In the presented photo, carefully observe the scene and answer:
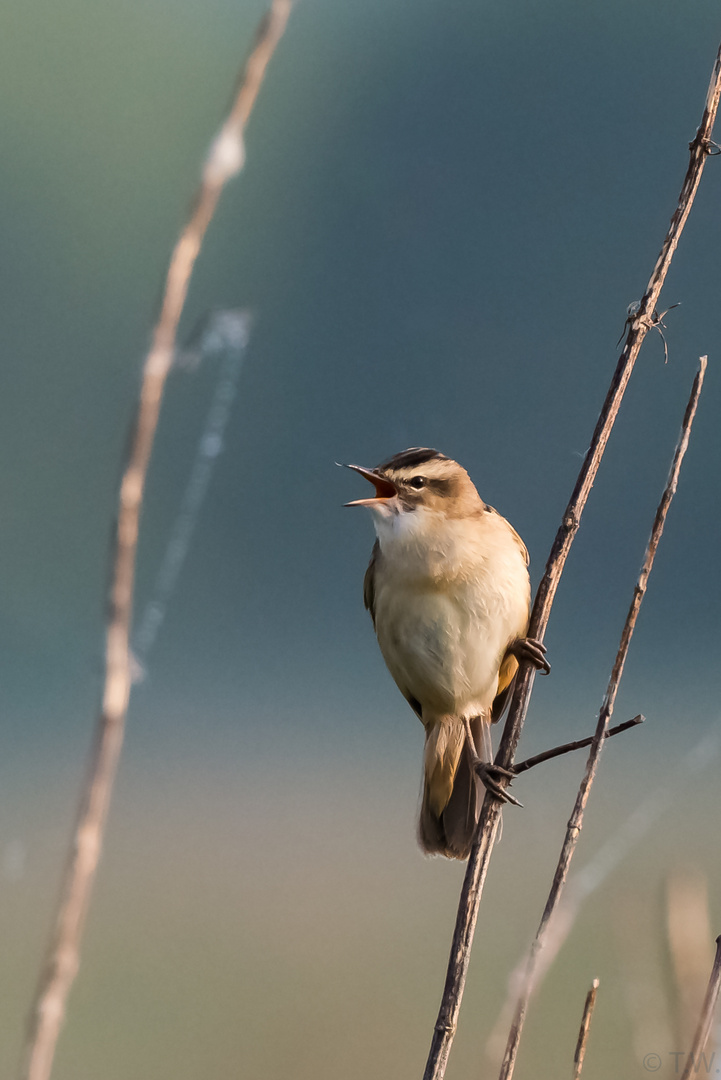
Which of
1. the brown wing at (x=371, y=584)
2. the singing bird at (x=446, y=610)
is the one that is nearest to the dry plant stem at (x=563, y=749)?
the singing bird at (x=446, y=610)

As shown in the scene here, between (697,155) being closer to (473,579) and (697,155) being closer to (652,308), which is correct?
(652,308)

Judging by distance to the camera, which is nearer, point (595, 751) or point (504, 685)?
point (595, 751)

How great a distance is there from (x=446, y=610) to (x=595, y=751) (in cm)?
51

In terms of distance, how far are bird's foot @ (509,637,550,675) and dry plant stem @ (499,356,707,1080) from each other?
0.21m

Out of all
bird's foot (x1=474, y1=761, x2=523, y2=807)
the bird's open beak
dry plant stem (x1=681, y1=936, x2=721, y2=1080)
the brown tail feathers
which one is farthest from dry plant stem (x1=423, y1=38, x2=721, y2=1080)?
the brown tail feathers

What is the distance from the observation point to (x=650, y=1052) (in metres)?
0.69

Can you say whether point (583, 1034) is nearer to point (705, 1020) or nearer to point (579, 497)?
point (705, 1020)

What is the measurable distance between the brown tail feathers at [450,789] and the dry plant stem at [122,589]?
84cm

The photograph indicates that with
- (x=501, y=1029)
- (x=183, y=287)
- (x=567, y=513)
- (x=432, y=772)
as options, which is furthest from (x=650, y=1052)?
(x=183, y=287)

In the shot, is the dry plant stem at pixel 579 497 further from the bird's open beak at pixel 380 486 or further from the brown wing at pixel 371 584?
the brown wing at pixel 371 584

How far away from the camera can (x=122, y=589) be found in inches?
12.7

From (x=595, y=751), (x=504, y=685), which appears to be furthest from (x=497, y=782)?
(x=504, y=685)

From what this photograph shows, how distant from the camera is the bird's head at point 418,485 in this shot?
107cm

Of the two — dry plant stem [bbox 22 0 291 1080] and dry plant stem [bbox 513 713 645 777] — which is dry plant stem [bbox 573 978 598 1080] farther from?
dry plant stem [bbox 22 0 291 1080]
